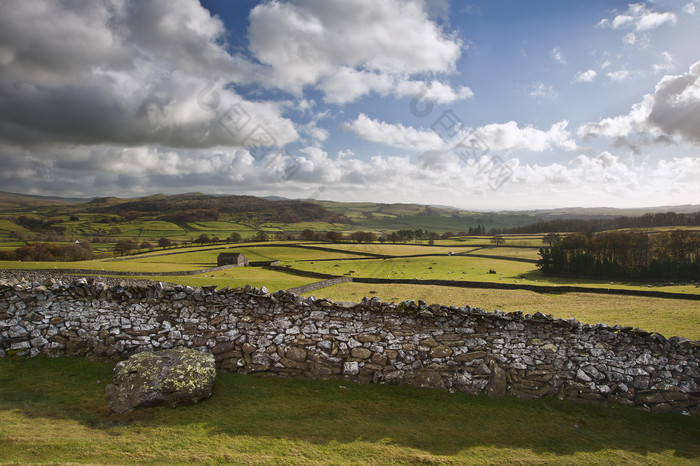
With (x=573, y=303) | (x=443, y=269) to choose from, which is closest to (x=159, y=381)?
(x=573, y=303)

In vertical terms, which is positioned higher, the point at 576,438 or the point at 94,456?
the point at 94,456

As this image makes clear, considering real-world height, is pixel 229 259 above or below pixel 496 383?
below

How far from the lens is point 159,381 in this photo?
21.8 feet

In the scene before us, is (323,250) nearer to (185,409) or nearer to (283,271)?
(283,271)

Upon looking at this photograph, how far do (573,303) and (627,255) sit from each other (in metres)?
35.5

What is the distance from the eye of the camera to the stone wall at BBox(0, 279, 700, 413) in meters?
7.81

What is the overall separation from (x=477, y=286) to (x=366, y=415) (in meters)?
32.8

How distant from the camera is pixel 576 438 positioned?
255 inches

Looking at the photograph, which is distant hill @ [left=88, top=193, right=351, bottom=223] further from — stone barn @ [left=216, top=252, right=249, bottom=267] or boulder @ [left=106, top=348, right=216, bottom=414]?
boulder @ [left=106, top=348, right=216, bottom=414]

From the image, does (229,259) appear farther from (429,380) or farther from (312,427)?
(312,427)

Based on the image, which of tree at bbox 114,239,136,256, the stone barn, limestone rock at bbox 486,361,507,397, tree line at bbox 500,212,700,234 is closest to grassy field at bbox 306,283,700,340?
limestone rock at bbox 486,361,507,397

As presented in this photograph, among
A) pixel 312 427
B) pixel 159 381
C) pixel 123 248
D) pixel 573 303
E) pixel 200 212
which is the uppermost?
pixel 200 212

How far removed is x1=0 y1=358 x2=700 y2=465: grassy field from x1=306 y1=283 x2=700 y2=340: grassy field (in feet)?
29.8

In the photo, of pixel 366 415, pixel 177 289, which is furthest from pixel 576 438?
pixel 177 289
